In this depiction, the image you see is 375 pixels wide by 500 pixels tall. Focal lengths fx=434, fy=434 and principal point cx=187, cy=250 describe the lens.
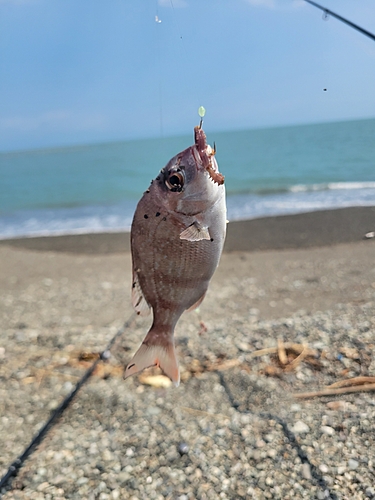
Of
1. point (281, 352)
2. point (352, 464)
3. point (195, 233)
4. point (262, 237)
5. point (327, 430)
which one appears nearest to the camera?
point (195, 233)

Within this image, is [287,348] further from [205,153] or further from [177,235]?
[205,153]

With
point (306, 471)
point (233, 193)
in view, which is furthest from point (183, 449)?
point (233, 193)

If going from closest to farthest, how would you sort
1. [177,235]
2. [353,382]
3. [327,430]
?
[177,235], [327,430], [353,382]

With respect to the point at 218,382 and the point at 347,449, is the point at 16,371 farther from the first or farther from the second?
the point at 347,449

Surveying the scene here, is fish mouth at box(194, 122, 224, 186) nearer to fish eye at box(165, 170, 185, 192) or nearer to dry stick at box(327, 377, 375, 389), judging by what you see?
fish eye at box(165, 170, 185, 192)

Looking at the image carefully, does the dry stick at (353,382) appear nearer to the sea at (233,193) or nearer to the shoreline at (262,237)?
the sea at (233,193)

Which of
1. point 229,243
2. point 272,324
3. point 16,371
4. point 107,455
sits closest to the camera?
point 107,455

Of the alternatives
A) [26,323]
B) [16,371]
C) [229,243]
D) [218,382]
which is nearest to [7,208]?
[229,243]
